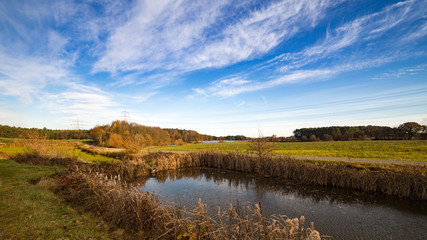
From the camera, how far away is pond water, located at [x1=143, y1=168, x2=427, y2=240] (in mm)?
7305

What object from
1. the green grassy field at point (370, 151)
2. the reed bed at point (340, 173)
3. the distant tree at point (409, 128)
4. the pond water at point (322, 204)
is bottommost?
the pond water at point (322, 204)

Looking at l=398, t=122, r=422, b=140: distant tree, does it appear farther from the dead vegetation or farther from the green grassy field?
the dead vegetation

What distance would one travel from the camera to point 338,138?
73750mm

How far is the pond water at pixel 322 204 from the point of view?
7.30 m

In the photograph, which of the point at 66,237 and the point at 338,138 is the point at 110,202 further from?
the point at 338,138

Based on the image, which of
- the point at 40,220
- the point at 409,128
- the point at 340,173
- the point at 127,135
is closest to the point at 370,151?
the point at 340,173

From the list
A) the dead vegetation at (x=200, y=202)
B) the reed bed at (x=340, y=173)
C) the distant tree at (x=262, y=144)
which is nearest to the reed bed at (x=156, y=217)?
the dead vegetation at (x=200, y=202)

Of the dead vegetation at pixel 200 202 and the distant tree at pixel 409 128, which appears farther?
the distant tree at pixel 409 128

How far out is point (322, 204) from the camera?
1001cm

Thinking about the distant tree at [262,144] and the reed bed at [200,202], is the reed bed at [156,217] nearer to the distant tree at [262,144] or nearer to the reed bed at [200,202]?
A: the reed bed at [200,202]

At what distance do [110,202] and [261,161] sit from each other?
1429 centimetres

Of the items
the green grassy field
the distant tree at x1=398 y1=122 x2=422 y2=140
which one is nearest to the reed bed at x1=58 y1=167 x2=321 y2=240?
the green grassy field

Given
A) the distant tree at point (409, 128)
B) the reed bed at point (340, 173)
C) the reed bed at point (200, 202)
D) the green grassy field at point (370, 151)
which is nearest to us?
the reed bed at point (200, 202)

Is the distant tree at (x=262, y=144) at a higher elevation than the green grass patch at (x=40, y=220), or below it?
higher
